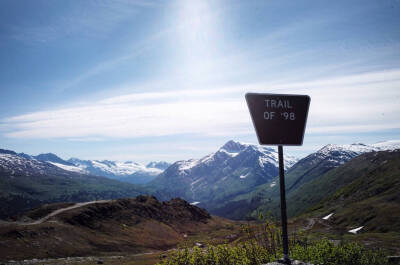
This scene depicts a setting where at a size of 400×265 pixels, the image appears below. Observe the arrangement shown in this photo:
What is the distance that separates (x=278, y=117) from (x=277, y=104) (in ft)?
1.38

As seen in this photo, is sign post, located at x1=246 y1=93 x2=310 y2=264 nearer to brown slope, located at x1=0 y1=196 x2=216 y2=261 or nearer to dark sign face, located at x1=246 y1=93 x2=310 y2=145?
dark sign face, located at x1=246 y1=93 x2=310 y2=145

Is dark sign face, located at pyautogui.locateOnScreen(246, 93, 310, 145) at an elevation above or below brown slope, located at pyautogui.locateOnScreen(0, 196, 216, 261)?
above

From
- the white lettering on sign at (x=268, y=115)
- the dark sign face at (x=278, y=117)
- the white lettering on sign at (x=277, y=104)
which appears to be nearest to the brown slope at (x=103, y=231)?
the dark sign face at (x=278, y=117)

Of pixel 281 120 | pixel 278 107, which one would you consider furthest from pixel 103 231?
pixel 278 107

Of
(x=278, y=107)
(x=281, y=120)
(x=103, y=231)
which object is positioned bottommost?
(x=103, y=231)

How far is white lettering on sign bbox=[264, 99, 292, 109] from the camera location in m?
9.12

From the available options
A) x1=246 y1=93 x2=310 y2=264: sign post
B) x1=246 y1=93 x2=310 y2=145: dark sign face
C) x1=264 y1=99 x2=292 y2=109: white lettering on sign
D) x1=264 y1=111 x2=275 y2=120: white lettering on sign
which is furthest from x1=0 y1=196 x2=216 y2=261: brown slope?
x1=264 y1=99 x2=292 y2=109: white lettering on sign

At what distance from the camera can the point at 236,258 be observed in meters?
12.3

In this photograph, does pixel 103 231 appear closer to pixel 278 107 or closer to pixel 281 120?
pixel 281 120

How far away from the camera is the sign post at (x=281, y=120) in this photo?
9.08m

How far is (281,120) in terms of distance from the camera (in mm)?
9312

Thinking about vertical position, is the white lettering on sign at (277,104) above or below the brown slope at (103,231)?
above

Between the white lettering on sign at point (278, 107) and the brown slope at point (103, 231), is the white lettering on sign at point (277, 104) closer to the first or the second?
the white lettering on sign at point (278, 107)

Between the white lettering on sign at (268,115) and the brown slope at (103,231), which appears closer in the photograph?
the white lettering on sign at (268,115)
